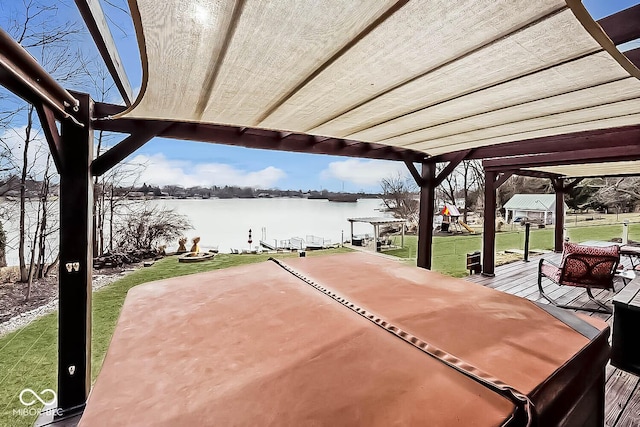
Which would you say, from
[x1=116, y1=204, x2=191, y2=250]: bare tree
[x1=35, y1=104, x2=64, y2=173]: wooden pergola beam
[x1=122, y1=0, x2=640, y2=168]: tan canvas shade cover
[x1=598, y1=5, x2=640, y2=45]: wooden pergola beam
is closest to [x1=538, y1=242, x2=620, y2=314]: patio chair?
[x1=122, y1=0, x2=640, y2=168]: tan canvas shade cover

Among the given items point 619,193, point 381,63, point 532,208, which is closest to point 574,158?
point 381,63

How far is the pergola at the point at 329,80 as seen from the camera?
3.57 feet

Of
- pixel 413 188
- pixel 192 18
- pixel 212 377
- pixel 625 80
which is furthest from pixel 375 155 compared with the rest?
pixel 413 188

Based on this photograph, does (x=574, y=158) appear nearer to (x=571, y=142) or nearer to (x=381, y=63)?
(x=571, y=142)

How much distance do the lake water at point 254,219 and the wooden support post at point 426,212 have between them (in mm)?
6111

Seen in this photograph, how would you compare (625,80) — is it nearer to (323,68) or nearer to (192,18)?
(323,68)

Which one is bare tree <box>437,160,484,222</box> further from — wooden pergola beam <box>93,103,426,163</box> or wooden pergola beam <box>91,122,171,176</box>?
wooden pergola beam <box>91,122,171,176</box>

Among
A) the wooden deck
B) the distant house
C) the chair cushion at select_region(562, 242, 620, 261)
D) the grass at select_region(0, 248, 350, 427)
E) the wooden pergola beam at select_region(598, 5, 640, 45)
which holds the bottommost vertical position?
the grass at select_region(0, 248, 350, 427)

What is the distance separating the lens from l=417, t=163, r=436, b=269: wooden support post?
4.87 m

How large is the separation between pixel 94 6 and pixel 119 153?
4.61 ft

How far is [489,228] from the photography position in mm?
5969

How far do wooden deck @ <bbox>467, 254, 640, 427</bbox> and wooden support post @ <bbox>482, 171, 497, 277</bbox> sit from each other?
0.26m

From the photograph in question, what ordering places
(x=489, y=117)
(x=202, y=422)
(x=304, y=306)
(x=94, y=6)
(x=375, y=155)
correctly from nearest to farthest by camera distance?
1. (x=202, y=422)
2. (x=94, y=6)
3. (x=304, y=306)
4. (x=489, y=117)
5. (x=375, y=155)

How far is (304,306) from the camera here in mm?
1514
